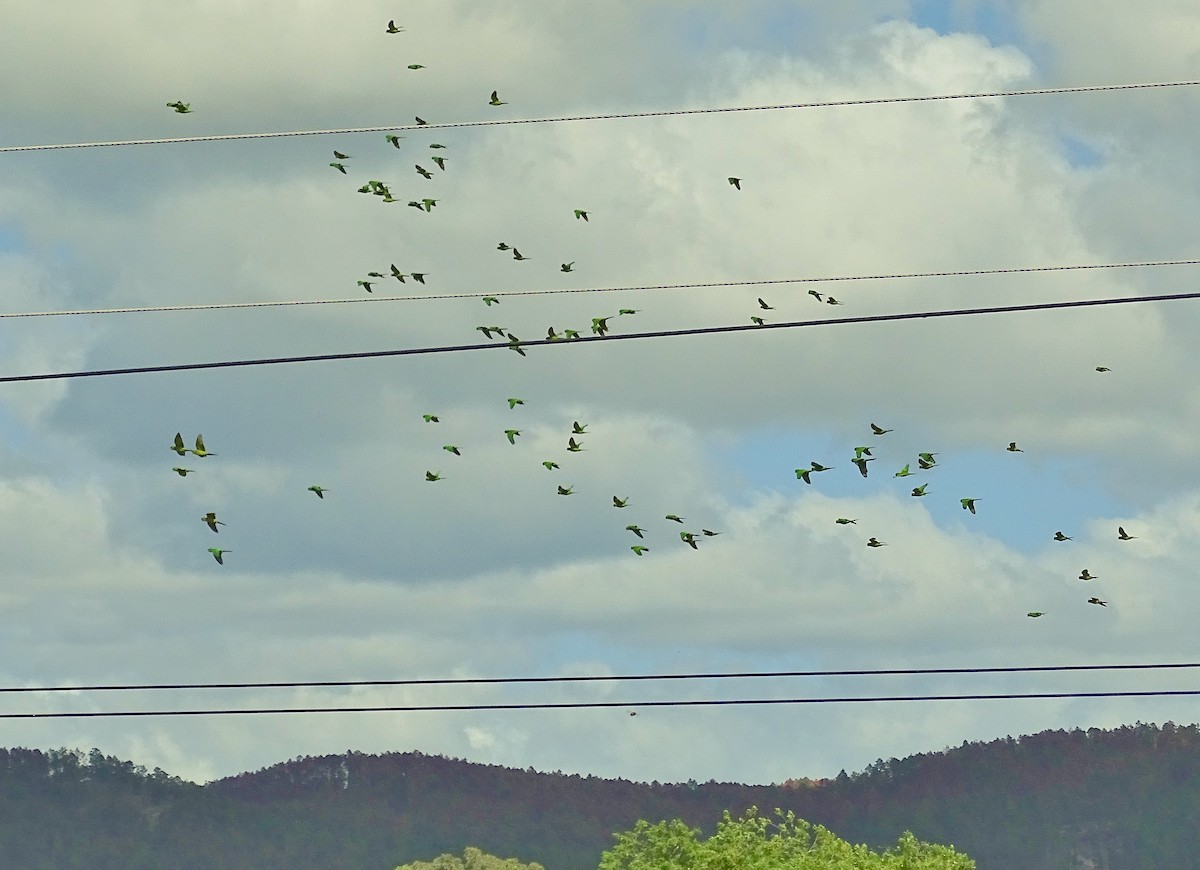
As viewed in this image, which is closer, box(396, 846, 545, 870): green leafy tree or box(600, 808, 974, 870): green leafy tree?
box(600, 808, 974, 870): green leafy tree

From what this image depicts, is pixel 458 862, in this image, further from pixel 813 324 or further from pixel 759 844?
pixel 813 324

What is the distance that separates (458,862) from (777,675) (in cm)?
12404

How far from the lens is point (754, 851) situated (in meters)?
88.1

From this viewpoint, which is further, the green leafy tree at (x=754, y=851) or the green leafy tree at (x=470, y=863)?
the green leafy tree at (x=470, y=863)

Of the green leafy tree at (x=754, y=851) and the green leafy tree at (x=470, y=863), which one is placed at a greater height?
the green leafy tree at (x=470, y=863)

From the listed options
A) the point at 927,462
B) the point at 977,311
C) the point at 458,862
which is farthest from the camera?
the point at 458,862

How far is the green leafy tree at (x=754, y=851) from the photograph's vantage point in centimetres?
8588

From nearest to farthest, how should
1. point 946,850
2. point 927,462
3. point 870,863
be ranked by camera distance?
point 927,462 → point 870,863 → point 946,850

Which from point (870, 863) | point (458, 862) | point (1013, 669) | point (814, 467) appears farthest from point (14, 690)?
point (458, 862)

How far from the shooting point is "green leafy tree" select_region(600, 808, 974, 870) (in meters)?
85.9

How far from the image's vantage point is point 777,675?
34.1 m

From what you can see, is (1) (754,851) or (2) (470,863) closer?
(1) (754,851)

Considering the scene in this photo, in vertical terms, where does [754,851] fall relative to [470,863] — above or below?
below

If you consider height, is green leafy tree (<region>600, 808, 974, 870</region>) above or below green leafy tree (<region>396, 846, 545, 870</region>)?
below
